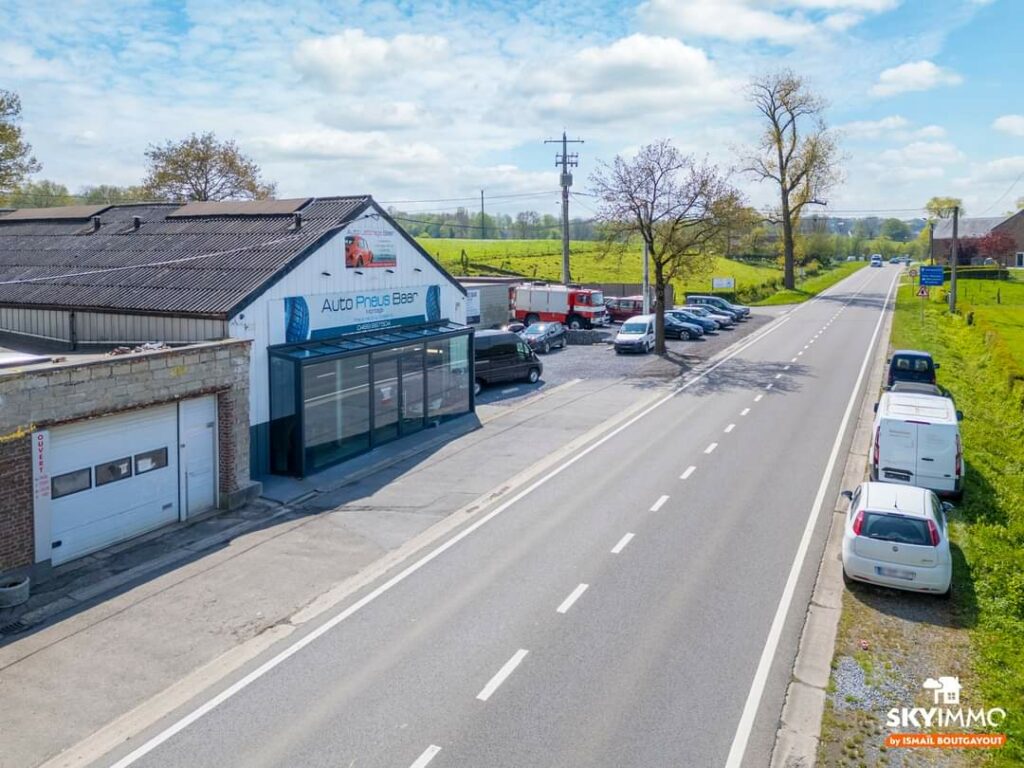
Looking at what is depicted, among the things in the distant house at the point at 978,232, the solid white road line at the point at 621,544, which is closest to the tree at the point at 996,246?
the distant house at the point at 978,232

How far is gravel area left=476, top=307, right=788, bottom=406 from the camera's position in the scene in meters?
32.2

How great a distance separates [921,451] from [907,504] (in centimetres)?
448

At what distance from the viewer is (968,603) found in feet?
43.2

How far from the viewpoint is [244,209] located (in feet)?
82.3

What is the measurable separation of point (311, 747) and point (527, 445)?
48.5 feet

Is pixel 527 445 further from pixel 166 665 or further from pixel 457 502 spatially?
pixel 166 665

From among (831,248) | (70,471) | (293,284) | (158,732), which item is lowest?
(158,732)

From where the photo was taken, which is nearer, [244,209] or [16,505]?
[16,505]

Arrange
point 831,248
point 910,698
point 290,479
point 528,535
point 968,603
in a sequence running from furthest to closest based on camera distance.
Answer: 1. point 831,248
2. point 290,479
3. point 528,535
4. point 968,603
5. point 910,698

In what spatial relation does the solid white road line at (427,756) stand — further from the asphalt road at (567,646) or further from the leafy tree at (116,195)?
the leafy tree at (116,195)

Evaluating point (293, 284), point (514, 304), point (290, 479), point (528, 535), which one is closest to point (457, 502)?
point (528, 535)

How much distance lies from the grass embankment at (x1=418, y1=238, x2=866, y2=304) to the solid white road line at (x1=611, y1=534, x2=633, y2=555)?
52.2m

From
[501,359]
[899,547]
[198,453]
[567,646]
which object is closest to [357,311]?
[198,453]

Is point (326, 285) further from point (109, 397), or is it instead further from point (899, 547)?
point (899, 547)
